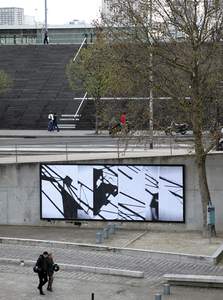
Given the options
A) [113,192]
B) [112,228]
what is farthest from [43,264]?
[113,192]

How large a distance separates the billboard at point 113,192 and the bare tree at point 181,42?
2745mm

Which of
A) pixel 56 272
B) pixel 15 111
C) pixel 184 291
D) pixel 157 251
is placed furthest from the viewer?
pixel 15 111

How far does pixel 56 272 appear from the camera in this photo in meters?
19.0

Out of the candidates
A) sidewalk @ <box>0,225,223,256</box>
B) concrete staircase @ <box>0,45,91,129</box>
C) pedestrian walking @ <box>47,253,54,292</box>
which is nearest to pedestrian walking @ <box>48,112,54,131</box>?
concrete staircase @ <box>0,45,91,129</box>

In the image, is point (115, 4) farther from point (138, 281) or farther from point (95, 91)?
point (95, 91)

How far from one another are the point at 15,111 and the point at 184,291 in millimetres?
38986

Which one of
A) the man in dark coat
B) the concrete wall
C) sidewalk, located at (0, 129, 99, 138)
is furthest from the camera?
sidewalk, located at (0, 129, 99, 138)

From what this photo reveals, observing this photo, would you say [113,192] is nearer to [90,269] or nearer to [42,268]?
[90,269]

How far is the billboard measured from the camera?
24.8 m

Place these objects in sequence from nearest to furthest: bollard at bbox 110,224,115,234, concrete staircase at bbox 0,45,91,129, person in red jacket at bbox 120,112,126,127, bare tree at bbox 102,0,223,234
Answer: bare tree at bbox 102,0,223,234, person in red jacket at bbox 120,112,126,127, bollard at bbox 110,224,115,234, concrete staircase at bbox 0,45,91,129

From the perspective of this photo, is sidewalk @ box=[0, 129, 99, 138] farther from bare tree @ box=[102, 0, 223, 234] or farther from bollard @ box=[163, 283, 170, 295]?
bollard @ box=[163, 283, 170, 295]

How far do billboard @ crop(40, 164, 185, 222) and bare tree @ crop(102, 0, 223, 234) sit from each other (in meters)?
2.75

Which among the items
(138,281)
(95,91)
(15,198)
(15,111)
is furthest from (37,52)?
(138,281)

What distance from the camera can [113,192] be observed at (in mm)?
25406
